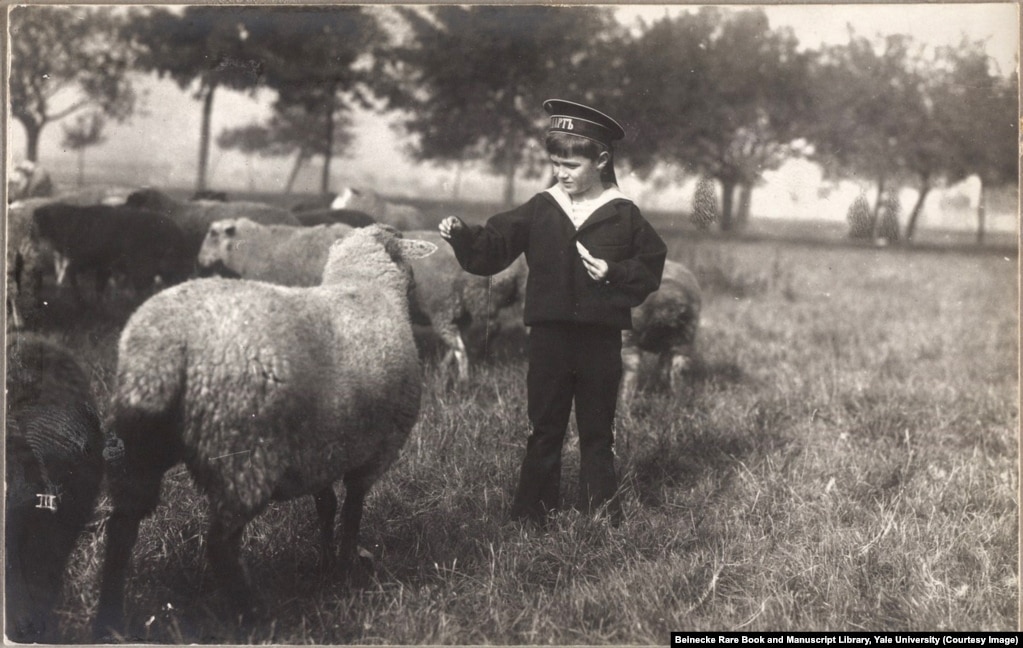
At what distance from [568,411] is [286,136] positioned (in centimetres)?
208

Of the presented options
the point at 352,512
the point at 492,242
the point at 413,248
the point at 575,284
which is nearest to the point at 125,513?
the point at 352,512

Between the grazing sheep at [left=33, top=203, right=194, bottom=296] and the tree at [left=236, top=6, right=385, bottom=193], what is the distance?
1290 millimetres

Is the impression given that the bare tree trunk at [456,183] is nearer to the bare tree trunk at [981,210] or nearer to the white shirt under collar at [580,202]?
the white shirt under collar at [580,202]

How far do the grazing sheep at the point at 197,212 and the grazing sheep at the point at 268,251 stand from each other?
5 centimetres

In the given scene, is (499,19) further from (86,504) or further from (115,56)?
(86,504)

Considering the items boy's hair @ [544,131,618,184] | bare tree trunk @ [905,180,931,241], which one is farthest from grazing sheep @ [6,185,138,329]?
bare tree trunk @ [905,180,931,241]

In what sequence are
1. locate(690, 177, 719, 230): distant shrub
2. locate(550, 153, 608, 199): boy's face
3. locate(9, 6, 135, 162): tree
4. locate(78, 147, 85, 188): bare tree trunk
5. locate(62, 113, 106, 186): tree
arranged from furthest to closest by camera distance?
locate(690, 177, 719, 230): distant shrub < locate(78, 147, 85, 188): bare tree trunk < locate(62, 113, 106, 186): tree < locate(9, 6, 135, 162): tree < locate(550, 153, 608, 199): boy's face

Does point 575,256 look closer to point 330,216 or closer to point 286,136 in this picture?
point 286,136

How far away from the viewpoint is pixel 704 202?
433 cm

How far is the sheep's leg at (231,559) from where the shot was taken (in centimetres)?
275

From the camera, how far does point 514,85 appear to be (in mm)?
4062

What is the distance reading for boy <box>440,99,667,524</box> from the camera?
3.47 metres

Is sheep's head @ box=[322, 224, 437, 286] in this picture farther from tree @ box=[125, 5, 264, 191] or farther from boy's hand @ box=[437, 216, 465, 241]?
tree @ box=[125, 5, 264, 191]

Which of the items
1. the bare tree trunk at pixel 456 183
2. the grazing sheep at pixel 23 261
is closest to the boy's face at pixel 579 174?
the bare tree trunk at pixel 456 183
